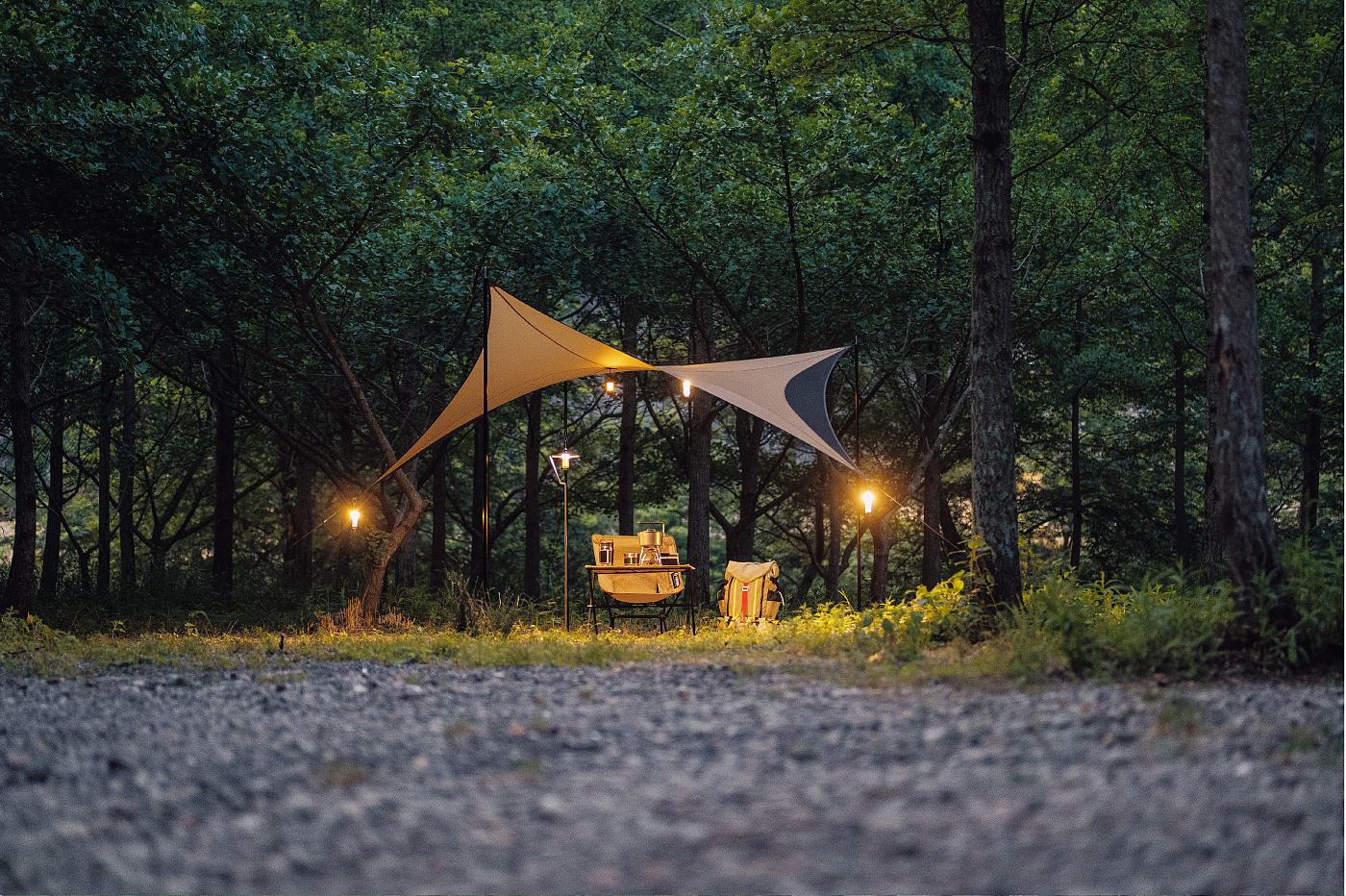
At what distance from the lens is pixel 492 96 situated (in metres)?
10.4

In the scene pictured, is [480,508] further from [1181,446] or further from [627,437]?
[1181,446]

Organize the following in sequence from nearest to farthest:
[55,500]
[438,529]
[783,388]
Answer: [783,388]
[438,529]
[55,500]

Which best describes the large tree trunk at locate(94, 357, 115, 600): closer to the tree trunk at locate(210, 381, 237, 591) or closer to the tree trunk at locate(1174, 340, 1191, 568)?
the tree trunk at locate(210, 381, 237, 591)

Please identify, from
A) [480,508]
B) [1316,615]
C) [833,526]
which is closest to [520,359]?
[480,508]

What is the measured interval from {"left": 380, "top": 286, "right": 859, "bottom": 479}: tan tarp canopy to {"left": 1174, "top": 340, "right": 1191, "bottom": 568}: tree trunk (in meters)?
7.47

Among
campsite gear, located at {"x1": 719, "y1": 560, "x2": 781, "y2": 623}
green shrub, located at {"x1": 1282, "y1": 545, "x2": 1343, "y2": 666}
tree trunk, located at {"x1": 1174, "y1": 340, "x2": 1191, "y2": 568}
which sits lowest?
campsite gear, located at {"x1": 719, "y1": 560, "x2": 781, "y2": 623}

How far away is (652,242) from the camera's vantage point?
9.62m

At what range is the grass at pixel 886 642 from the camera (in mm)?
3768

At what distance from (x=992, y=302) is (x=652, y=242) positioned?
4767 millimetres

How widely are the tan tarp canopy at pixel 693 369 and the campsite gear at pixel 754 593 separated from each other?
1344 mm

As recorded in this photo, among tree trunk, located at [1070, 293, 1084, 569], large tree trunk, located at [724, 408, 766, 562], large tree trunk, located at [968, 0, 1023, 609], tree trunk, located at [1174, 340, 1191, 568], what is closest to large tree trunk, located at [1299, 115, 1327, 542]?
tree trunk, located at [1174, 340, 1191, 568]

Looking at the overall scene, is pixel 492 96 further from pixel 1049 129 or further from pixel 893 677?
pixel 893 677

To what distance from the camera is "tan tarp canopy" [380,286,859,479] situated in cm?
671

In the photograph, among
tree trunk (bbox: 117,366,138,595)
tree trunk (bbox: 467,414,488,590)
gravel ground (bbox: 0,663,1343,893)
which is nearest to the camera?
gravel ground (bbox: 0,663,1343,893)
